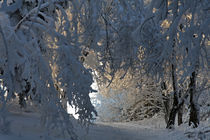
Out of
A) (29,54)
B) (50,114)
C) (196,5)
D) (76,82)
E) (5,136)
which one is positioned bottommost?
(5,136)

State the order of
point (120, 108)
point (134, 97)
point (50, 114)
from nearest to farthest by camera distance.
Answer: point (50, 114) → point (134, 97) → point (120, 108)

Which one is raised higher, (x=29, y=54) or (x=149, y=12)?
(x=149, y=12)

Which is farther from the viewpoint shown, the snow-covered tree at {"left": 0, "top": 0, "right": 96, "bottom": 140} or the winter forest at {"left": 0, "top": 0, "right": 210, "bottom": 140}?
the snow-covered tree at {"left": 0, "top": 0, "right": 96, "bottom": 140}

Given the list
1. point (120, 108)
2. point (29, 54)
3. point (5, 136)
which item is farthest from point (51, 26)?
point (120, 108)

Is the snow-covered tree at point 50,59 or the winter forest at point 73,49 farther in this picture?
the snow-covered tree at point 50,59

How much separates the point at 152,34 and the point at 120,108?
623 inches

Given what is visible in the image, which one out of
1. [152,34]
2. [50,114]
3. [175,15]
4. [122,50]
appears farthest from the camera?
[152,34]

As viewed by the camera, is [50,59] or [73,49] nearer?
[73,49]

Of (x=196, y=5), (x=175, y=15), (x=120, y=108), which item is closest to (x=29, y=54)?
(x=175, y=15)

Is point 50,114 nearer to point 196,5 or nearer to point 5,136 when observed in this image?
point 5,136

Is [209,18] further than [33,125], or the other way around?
[33,125]

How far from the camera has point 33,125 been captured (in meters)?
6.21

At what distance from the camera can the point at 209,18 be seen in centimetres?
370

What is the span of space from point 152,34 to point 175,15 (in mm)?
2470
